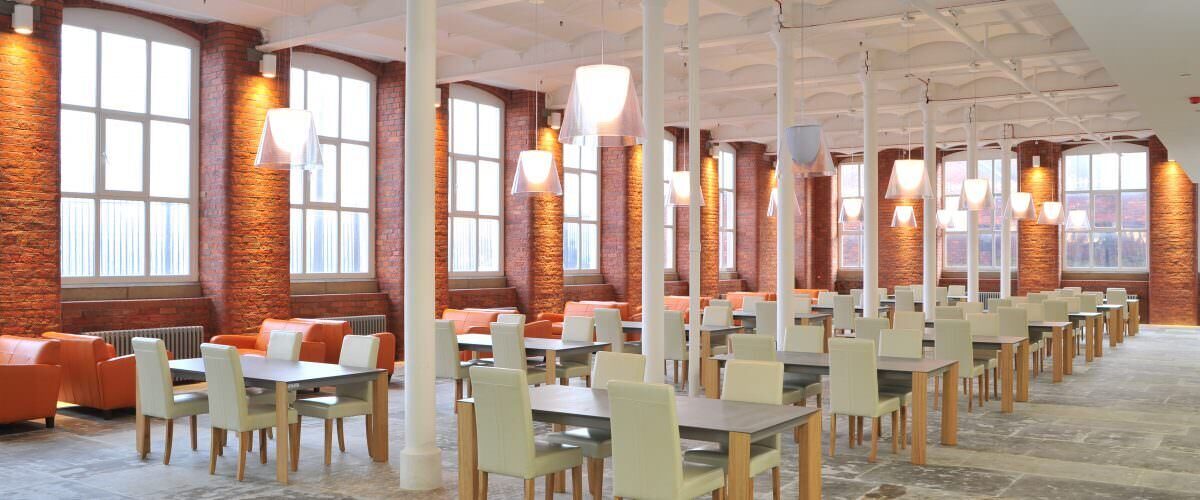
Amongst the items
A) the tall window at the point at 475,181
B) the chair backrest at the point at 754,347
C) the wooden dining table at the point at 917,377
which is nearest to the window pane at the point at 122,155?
the tall window at the point at 475,181

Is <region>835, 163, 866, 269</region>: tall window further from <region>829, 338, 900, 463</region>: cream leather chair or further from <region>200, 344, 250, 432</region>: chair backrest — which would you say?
<region>200, 344, 250, 432</region>: chair backrest

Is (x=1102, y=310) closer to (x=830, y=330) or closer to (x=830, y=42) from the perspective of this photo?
(x=830, y=330)

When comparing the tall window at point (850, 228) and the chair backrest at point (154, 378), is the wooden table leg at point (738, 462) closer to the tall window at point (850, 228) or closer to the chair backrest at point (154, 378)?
the chair backrest at point (154, 378)

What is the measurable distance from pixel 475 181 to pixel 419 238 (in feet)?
31.4

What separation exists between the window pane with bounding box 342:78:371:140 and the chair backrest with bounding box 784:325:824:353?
7485 mm

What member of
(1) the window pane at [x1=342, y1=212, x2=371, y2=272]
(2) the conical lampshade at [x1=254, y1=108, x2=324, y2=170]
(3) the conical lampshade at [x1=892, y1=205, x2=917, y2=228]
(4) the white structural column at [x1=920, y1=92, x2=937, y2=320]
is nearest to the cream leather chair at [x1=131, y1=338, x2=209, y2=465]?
(2) the conical lampshade at [x1=254, y1=108, x2=324, y2=170]

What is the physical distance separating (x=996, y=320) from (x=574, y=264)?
8975mm

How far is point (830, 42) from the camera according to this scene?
13242 millimetres

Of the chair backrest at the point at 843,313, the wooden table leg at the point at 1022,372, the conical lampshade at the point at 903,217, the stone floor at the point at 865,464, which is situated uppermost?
the conical lampshade at the point at 903,217

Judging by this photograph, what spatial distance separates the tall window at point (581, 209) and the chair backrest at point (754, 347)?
981cm

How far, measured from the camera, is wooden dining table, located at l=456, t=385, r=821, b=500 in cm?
480

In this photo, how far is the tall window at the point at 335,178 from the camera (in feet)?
43.4

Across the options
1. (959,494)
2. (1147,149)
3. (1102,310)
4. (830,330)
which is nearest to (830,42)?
(830,330)

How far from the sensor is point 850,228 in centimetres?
2569
